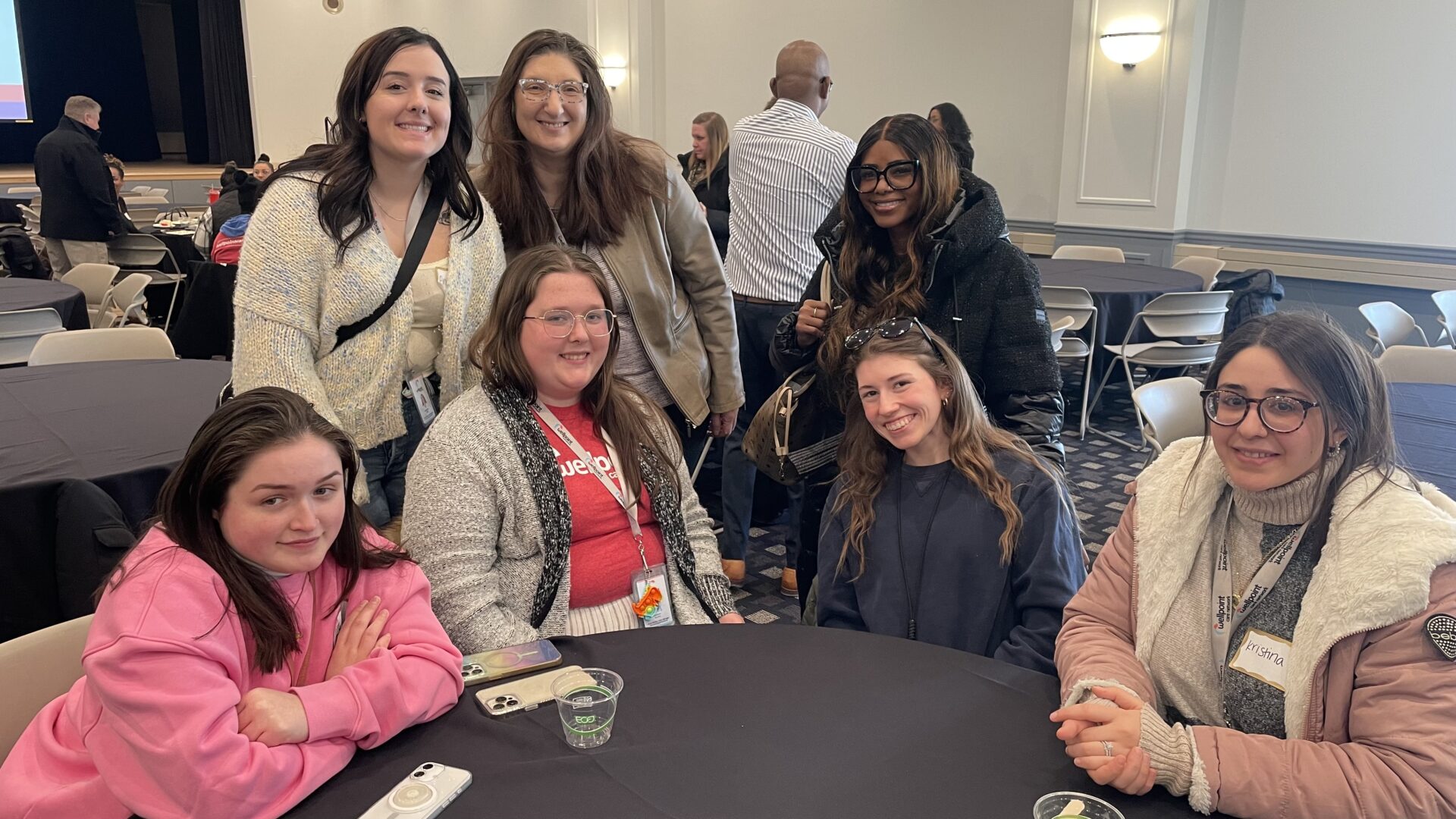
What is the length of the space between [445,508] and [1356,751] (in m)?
1.39

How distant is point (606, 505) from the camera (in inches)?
74.3

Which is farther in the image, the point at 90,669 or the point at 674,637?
the point at 674,637

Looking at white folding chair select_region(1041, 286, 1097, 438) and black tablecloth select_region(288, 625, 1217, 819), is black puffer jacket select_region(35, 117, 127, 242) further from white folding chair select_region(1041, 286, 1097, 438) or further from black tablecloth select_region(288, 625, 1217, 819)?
black tablecloth select_region(288, 625, 1217, 819)

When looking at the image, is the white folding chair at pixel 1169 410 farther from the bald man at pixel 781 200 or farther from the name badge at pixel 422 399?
the name badge at pixel 422 399

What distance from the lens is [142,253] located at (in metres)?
7.86

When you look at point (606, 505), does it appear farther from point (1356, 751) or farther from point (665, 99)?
point (665, 99)

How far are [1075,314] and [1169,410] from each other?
2.15m

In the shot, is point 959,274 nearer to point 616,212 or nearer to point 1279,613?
point 616,212

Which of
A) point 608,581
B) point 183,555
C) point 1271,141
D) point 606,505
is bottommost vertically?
point 608,581

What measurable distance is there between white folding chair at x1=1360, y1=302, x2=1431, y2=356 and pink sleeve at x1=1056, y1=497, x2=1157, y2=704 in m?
3.81

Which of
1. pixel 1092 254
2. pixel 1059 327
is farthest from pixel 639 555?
pixel 1092 254

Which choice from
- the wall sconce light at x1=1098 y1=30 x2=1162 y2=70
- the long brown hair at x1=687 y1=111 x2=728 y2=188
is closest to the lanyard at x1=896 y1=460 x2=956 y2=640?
the long brown hair at x1=687 y1=111 x2=728 y2=188

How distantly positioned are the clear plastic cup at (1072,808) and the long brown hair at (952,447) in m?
0.74

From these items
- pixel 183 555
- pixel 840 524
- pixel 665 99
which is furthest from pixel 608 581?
pixel 665 99
